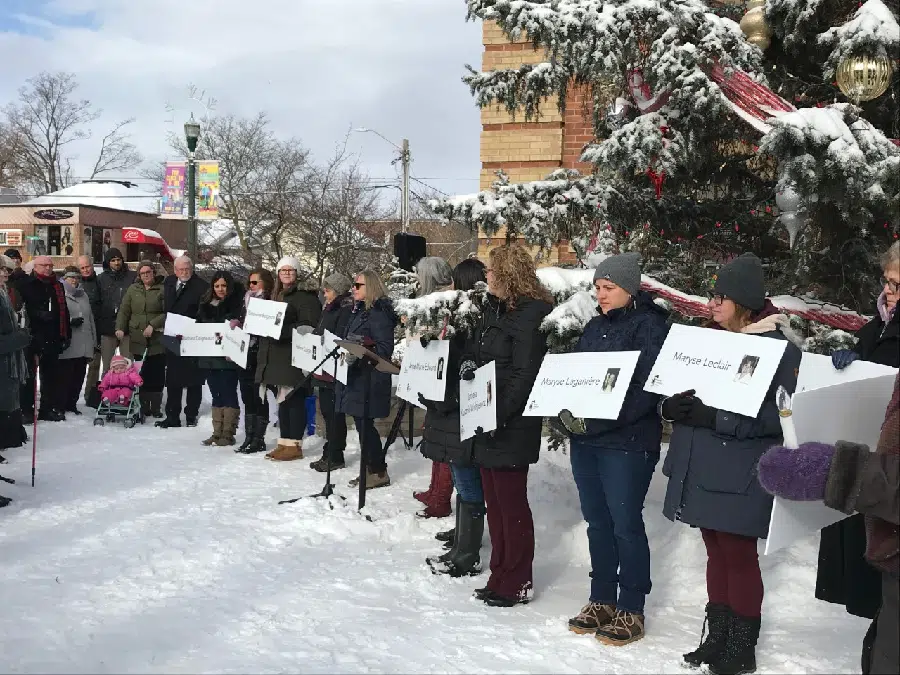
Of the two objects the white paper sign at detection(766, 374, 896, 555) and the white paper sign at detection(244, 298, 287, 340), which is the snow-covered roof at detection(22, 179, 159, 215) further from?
the white paper sign at detection(766, 374, 896, 555)

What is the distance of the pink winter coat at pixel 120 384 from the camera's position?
11336 millimetres

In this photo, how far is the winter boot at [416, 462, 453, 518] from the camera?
7422 millimetres

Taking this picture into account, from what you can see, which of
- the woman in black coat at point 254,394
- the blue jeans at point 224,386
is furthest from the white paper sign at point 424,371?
the blue jeans at point 224,386

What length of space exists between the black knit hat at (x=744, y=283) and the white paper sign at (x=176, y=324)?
7.54m

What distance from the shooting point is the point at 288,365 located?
9.66 meters

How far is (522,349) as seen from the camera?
525 cm

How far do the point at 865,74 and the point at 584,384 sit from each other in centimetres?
271

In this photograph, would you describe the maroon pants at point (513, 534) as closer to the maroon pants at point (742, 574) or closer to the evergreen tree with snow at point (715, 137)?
the maroon pants at point (742, 574)

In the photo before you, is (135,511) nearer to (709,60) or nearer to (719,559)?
(719,559)

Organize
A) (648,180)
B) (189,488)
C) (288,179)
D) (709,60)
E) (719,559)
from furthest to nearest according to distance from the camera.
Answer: (288,179) → (189,488) → (648,180) → (709,60) → (719,559)

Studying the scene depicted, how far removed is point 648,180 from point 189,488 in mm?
4755

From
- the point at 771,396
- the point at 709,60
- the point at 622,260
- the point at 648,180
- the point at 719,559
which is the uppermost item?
the point at 709,60

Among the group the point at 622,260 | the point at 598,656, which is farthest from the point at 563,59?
the point at 598,656

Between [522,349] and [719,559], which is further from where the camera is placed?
[522,349]
